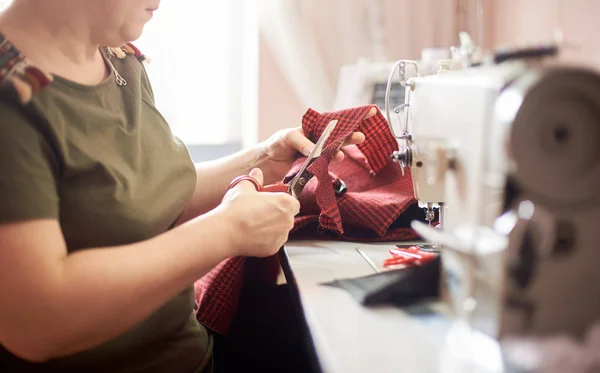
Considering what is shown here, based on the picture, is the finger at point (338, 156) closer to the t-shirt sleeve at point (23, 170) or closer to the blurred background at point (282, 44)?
the t-shirt sleeve at point (23, 170)

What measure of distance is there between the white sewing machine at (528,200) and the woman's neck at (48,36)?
58 cm

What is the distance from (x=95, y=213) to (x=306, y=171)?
47 cm

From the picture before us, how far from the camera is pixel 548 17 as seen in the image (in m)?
1.74

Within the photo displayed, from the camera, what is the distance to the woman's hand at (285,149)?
4.27ft

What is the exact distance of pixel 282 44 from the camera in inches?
90.2

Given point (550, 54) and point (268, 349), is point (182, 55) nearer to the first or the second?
point (268, 349)

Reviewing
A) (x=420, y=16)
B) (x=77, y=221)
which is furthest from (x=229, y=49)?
(x=77, y=221)

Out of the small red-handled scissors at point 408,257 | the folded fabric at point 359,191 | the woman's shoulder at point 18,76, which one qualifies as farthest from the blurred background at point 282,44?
the woman's shoulder at point 18,76

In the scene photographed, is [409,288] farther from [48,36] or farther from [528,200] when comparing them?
[48,36]

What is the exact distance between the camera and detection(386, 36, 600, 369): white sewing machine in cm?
62

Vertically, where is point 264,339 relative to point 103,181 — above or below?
below

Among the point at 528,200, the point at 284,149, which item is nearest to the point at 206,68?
the point at 284,149

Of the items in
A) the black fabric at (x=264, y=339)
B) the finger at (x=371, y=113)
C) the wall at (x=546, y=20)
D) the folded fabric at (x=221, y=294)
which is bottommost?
the black fabric at (x=264, y=339)

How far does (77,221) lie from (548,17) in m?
1.45
